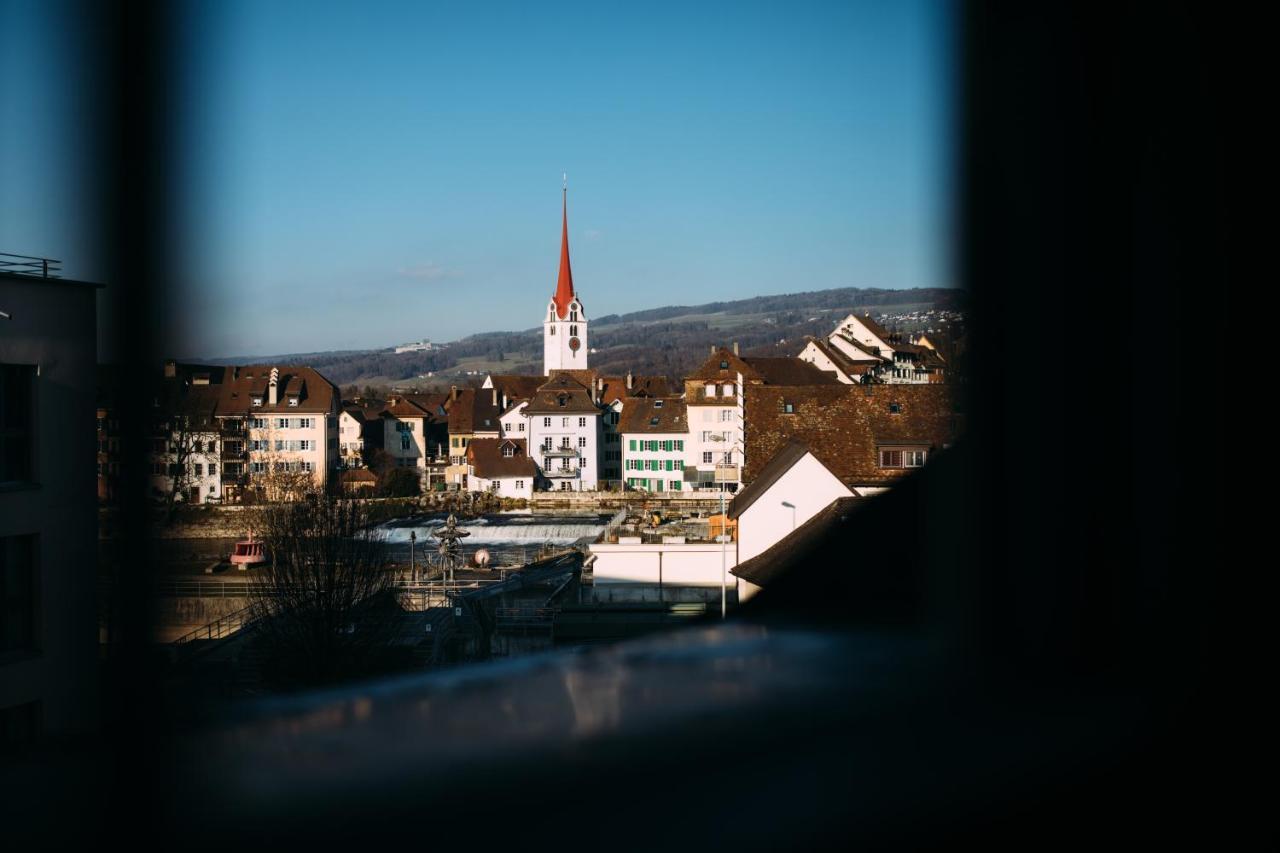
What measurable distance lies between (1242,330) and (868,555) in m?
0.51

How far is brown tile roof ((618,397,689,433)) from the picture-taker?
4509 centimetres

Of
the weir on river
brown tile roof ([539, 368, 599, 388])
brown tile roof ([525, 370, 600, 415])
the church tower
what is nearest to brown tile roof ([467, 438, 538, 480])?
brown tile roof ([525, 370, 600, 415])

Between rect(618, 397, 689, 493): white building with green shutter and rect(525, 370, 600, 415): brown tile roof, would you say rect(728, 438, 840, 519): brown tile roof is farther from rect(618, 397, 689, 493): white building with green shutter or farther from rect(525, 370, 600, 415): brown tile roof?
rect(525, 370, 600, 415): brown tile roof

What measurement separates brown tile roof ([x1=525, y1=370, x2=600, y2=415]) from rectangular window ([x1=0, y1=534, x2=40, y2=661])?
47808mm

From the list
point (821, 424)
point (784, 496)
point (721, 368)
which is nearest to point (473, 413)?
point (721, 368)

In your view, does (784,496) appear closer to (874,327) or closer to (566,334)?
(874,327)

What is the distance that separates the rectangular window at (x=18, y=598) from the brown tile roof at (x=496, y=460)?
45239mm

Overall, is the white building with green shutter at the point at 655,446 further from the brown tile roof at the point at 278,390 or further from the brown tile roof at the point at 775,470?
the brown tile roof at the point at 278,390

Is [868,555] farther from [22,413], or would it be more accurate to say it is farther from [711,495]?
[711,495]

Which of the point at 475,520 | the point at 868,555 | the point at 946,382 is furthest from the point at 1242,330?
the point at 475,520

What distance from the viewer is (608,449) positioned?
167ft

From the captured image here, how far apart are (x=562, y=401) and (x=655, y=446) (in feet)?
18.3

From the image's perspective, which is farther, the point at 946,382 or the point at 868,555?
the point at 868,555

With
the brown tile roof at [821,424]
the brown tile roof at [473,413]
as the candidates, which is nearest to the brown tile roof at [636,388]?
the brown tile roof at [473,413]
